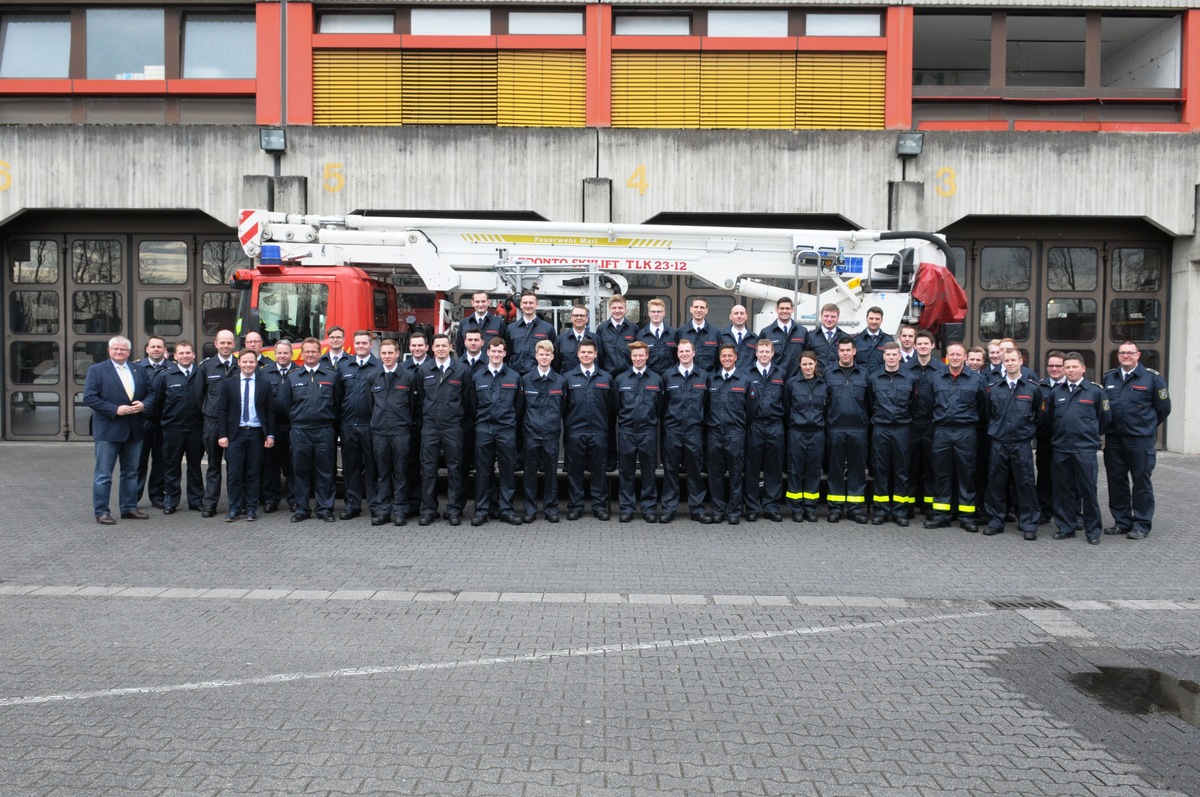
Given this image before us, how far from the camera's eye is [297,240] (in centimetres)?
1193

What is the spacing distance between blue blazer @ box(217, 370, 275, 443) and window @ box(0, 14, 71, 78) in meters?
10.6

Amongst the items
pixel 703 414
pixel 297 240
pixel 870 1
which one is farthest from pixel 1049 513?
pixel 870 1

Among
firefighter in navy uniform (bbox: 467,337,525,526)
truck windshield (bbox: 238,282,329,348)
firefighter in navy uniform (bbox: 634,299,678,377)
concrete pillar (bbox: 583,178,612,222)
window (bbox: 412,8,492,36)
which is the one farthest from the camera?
window (bbox: 412,8,492,36)

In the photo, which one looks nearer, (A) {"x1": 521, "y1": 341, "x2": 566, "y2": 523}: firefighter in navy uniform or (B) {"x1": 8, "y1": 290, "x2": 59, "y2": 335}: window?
(A) {"x1": 521, "y1": 341, "x2": 566, "y2": 523}: firefighter in navy uniform

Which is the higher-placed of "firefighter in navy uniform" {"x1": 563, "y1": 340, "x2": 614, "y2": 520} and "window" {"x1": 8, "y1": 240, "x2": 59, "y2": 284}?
"window" {"x1": 8, "y1": 240, "x2": 59, "y2": 284}

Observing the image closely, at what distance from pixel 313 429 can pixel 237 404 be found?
2.71 ft

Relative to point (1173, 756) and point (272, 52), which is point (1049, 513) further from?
point (272, 52)

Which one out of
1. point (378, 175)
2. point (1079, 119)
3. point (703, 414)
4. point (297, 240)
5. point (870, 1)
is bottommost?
point (703, 414)

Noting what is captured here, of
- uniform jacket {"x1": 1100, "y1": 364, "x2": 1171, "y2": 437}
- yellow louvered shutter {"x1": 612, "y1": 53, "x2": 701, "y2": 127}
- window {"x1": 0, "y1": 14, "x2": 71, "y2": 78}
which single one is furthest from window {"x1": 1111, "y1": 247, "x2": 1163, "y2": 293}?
window {"x1": 0, "y1": 14, "x2": 71, "y2": 78}

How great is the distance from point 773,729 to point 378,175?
1399 cm

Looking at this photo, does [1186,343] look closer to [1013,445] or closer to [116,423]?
[1013,445]

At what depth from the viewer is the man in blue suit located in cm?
1003

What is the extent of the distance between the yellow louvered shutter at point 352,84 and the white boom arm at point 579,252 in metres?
5.83

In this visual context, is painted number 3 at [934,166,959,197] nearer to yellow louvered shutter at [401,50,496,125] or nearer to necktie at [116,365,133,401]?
yellow louvered shutter at [401,50,496,125]
